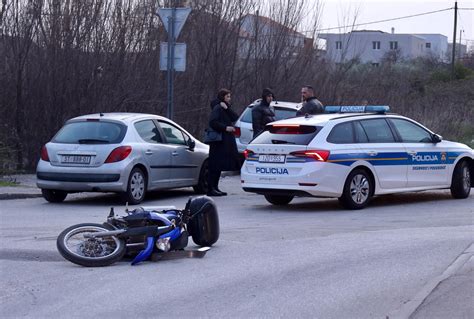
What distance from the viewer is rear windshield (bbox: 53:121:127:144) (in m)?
15.0

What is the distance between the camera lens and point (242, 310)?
24.8ft

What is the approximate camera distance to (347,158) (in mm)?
14031

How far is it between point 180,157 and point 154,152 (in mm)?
929

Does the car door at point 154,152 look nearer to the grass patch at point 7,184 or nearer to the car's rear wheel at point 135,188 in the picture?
the car's rear wheel at point 135,188

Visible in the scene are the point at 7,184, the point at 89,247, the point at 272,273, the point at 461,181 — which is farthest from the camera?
the point at 7,184

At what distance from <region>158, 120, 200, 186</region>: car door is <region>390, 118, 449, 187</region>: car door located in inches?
145

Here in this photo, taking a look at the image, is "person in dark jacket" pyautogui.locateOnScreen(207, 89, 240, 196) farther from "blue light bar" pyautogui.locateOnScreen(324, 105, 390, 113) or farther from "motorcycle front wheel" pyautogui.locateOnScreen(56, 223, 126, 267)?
"motorcycle front wheel" pyautogui.locateOnScreen(56, 223, 126, 267)

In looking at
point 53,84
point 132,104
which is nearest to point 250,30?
point 132,104

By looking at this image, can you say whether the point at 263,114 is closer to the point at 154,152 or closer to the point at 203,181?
the point at 203,181

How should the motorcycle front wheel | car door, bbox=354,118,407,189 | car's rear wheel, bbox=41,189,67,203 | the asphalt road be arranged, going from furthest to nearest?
car's rear wheel, bbox=41,189,67,203 < car door, bbox=354,118,407,189 < the motorcycle front wheel < the asphalt road

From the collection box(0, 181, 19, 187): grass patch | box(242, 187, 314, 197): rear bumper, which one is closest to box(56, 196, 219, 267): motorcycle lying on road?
box(242, 187, 314, 197): rear bumper

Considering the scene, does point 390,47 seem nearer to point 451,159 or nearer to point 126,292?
point 451,159

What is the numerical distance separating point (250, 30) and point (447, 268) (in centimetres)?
1967

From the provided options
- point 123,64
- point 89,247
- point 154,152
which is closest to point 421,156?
point 154,152
